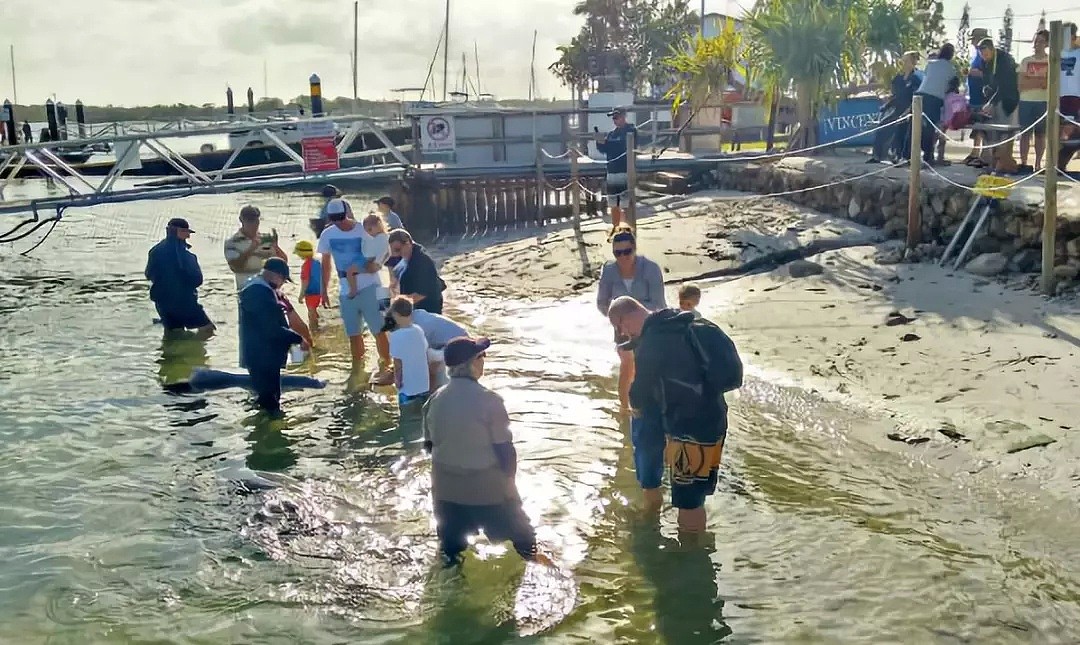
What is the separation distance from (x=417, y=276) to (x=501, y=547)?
344cm

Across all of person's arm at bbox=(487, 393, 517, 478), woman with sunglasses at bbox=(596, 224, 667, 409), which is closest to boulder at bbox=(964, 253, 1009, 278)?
woman with sunglasses at bbox=(596, 224, 667, 409)

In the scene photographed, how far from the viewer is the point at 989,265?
1118 cm

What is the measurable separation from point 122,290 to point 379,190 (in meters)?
22.7

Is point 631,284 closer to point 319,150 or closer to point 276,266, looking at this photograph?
point 276,266

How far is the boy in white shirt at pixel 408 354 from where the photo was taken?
809cm

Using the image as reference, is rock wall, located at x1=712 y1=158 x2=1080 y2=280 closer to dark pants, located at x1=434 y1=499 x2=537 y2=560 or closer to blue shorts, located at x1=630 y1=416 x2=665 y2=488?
blue shorts, located at x1=630 y1=416 x2=665 y2=488

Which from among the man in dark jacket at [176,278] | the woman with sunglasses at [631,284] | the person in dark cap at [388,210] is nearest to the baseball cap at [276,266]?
the woman with sunglasses at [631,284]

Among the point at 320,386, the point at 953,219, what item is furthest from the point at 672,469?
the point at 953,219

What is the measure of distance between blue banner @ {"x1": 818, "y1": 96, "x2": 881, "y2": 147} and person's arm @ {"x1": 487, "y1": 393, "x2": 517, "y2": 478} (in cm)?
1588

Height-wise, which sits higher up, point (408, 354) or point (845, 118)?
point (845, 118)

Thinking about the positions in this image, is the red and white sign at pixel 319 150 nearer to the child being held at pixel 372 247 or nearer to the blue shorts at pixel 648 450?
the child being held at pixel 372 247

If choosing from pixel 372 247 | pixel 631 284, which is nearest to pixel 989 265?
pixel 631 284

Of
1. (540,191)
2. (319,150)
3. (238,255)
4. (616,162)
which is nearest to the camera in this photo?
(238,255)

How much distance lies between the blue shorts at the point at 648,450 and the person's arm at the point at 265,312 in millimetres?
3516
